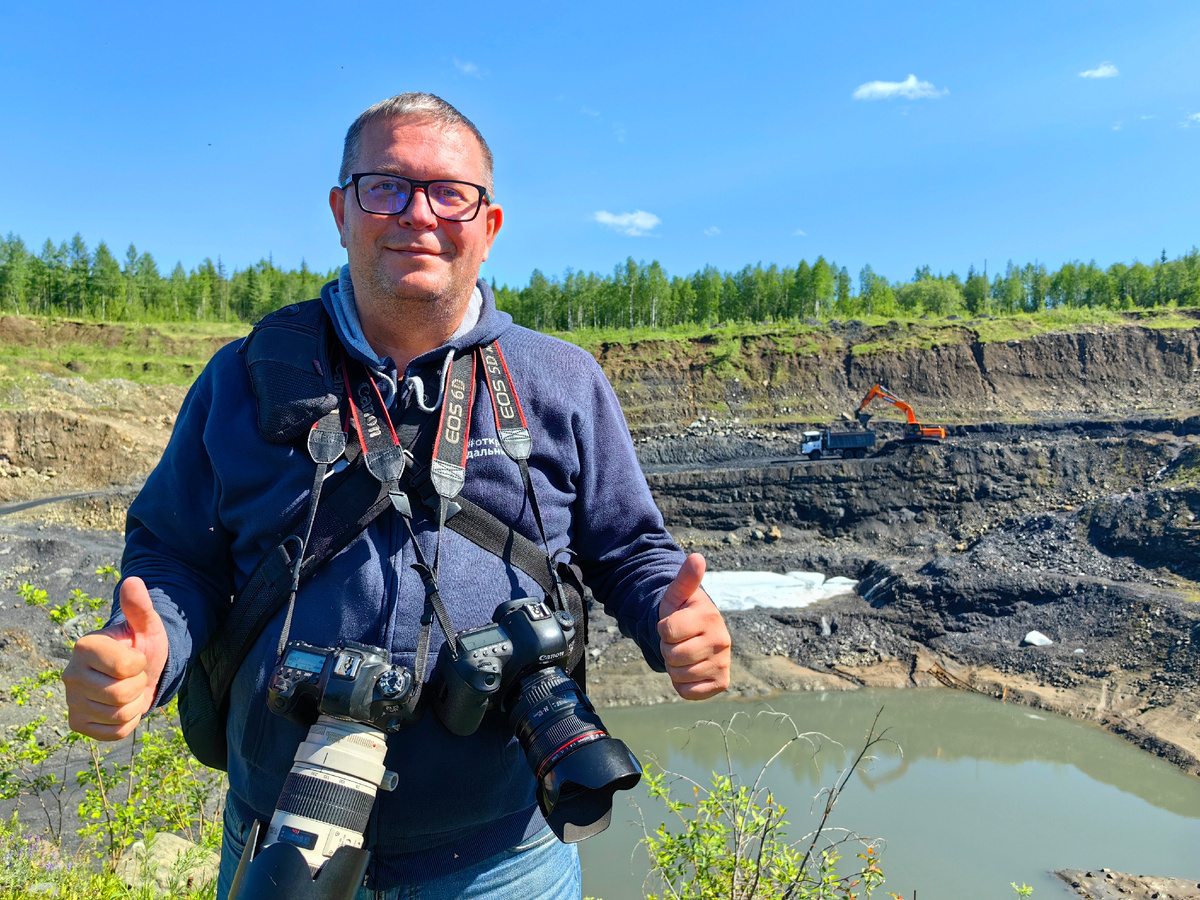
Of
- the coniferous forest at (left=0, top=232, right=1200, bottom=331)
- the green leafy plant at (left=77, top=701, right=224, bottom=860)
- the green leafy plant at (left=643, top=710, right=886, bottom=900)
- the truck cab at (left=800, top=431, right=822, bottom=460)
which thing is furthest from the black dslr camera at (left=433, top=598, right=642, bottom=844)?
the coniferous forest at (left=0, top=232, right=1200, bottom=331)

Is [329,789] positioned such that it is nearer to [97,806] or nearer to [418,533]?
[418,533]

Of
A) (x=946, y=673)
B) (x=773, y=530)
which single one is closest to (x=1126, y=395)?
(x=773, y=530)

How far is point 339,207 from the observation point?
1.71m

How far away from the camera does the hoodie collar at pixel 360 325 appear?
1586 millimetres

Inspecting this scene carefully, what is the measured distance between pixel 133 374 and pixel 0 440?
35.1 feet

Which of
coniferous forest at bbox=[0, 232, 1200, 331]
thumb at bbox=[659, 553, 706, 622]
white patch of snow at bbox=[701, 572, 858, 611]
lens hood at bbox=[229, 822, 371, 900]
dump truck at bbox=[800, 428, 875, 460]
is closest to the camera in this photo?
lens hood at bbox=[229, 822, 371, 900]

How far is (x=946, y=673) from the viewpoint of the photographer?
44.8 feet

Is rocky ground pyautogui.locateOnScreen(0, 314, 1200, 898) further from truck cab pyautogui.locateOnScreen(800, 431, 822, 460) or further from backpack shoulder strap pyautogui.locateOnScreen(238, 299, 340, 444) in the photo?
backpack shoulder strap pyautogui.locateOnScreen(238, 299, 340, 444)

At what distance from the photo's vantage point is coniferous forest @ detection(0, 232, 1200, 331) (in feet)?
168

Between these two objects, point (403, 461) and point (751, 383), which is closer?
point (403, 461)

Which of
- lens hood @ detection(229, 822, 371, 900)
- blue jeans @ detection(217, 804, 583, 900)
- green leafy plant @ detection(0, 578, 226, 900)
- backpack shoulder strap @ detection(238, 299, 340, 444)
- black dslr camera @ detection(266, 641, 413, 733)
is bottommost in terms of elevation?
green leafy plant @ detection(0, 578, 226, 900)

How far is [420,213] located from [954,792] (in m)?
11.2

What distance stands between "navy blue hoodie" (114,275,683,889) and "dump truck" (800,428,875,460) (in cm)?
2298

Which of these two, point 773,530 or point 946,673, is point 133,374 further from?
point 946,673
